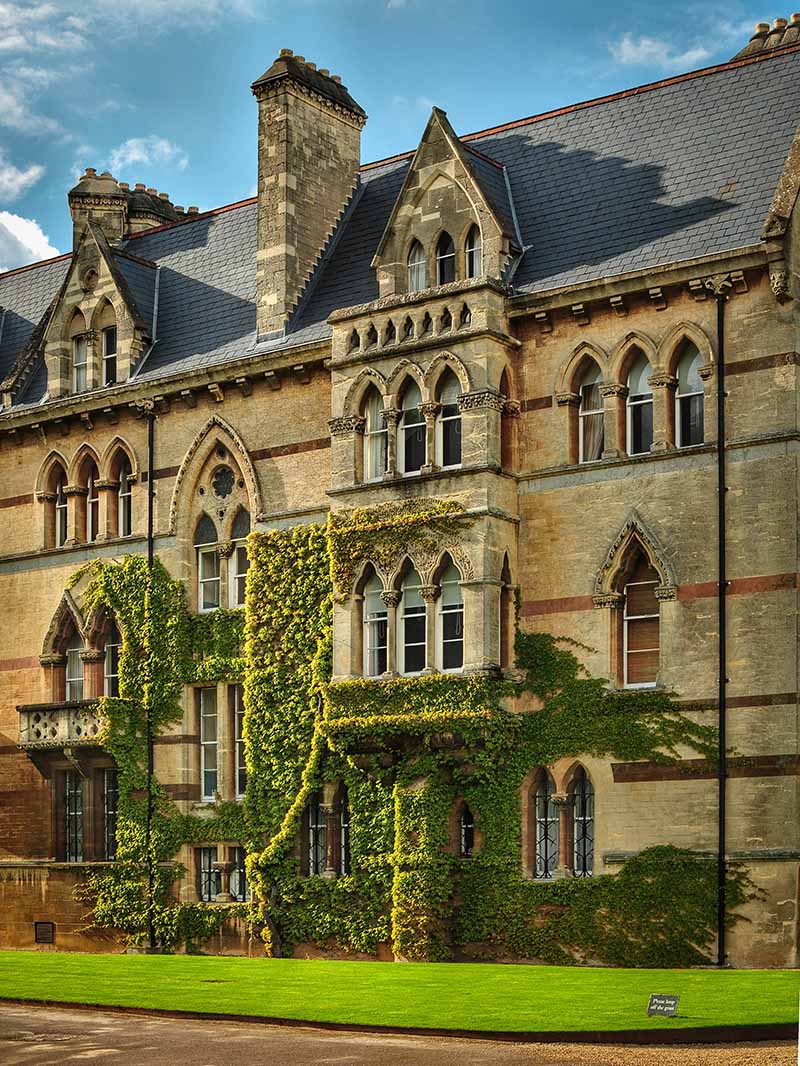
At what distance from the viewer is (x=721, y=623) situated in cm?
3116

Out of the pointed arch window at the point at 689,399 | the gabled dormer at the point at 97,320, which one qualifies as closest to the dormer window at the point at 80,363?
the gabled dormer at the point at 97,320

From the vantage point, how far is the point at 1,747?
42094 millimetres

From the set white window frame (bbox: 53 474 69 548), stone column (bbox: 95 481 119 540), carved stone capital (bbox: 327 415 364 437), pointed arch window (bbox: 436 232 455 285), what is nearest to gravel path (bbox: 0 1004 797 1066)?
carved stone capital (bbox: 327 415 364 437)

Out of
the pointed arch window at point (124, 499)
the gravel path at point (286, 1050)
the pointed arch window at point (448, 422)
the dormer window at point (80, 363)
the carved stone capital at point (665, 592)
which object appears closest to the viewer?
the gravel path at point (286, 1050)

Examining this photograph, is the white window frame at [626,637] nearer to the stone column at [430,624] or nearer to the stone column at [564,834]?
the stone column at [564,834]

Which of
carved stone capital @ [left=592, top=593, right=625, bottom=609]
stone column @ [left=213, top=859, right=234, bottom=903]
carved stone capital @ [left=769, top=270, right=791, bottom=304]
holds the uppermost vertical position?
carved stone capital @ [left=769, top=270, right=791, bottom=304]

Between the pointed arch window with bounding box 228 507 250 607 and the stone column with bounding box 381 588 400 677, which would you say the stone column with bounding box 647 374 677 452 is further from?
the pointed arch window with bounding box 228 507 250 607

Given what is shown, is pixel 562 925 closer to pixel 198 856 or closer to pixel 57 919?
pixel 198 856

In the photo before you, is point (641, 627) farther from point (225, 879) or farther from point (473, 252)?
point (225, 879)

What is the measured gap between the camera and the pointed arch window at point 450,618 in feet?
111

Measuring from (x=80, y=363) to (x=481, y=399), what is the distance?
12702mm

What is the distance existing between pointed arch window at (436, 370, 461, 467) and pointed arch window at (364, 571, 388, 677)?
2.67 m

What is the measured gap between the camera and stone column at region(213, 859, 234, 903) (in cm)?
3741

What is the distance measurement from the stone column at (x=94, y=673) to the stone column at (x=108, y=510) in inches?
102
